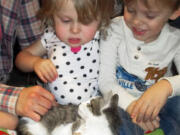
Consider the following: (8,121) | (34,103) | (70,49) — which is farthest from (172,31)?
(8,121)

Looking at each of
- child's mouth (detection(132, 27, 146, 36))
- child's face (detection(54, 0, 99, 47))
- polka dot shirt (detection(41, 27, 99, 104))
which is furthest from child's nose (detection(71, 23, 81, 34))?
child's mouth (detection(132, 27, 146, 36))

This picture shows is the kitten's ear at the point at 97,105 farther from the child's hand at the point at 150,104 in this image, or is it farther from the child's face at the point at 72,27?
the child's face at the point at 72,27

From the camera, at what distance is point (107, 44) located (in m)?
1.15

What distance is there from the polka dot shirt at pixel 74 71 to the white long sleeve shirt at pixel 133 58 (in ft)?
0.13

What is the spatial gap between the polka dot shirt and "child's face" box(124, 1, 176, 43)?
0.68ft

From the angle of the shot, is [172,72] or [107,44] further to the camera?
[172,72]

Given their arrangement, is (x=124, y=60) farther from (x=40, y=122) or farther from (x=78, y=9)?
(x=40, y=122)

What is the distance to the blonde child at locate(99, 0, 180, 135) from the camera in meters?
0.98

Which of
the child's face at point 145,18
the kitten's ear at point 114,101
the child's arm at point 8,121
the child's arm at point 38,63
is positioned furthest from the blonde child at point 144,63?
the child's arm at point 8,121

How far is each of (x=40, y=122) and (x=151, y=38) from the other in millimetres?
611

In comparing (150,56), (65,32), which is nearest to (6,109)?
(65,32)

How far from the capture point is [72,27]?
3.28 ft

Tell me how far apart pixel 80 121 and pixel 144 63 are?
0.42m

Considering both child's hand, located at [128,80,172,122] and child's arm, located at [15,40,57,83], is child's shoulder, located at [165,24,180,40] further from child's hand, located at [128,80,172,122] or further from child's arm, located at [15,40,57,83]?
child's arm, located at [15,40,57,83]
